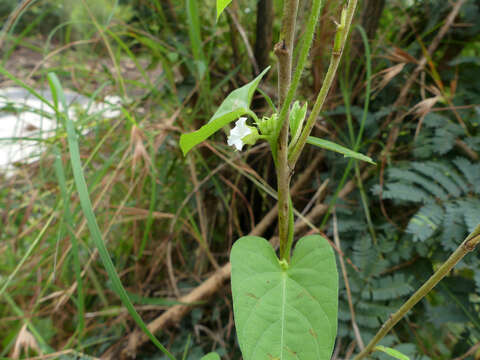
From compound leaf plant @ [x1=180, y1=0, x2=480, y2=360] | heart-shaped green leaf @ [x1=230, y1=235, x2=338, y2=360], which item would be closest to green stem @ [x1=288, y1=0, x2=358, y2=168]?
compound leaf plant @ [x1=180, y1=0, x2=480, y2=360]

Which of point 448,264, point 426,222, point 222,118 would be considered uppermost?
point 222,118

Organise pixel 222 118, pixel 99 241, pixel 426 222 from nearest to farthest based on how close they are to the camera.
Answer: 1. pixel 222 118
2. pixel 99 241
3. pixel 426 222

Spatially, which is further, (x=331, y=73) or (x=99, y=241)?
(x=99, y=241)

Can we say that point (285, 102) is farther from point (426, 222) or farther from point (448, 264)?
point (426, 222)

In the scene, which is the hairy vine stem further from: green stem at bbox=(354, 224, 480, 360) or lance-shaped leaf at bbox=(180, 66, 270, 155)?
green stem at bbox=(354, 224, 480, 360)

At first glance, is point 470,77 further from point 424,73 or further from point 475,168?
point 475,168

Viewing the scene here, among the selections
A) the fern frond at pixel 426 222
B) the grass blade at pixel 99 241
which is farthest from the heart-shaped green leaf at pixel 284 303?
the fern frond at pixel 426 222

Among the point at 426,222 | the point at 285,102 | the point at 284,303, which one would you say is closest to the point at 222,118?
the point at 285,102

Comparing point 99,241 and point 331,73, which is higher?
point 331,73

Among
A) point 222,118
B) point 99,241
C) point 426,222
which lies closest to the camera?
point 222,118
